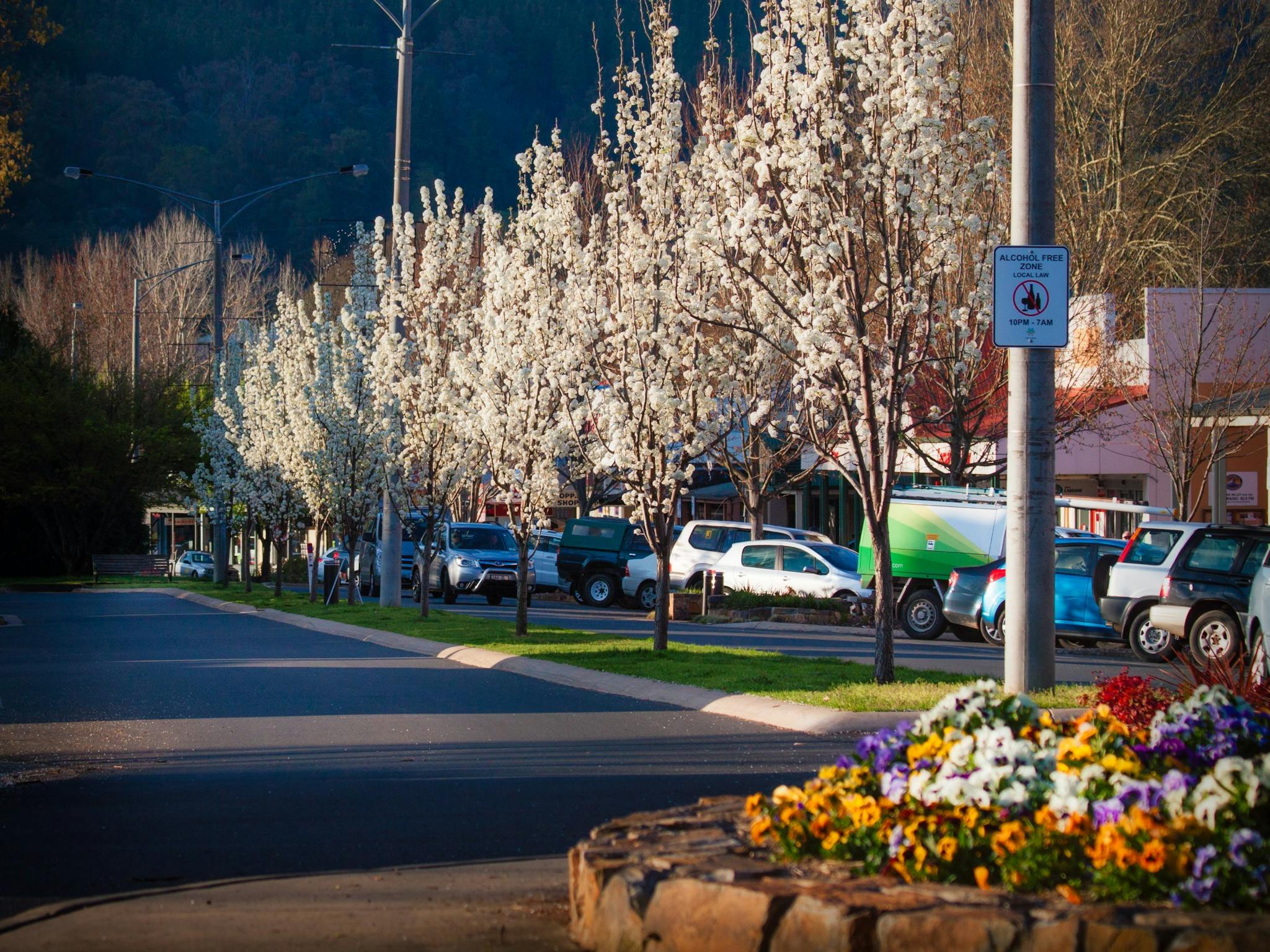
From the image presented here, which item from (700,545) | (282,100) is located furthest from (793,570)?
(282,100)

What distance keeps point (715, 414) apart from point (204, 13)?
377 ft

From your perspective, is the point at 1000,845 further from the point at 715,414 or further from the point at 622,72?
the point at 715,414

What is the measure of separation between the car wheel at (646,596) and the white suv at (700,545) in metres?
0.50

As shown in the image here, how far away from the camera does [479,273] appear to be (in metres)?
27.6

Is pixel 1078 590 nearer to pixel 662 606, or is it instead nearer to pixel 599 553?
pixel 662 606

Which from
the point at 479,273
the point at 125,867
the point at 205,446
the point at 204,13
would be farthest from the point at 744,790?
the point at 204,13

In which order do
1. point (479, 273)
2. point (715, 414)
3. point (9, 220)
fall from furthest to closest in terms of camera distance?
point (9, 220) → point (479, 273) → point (715, 414)

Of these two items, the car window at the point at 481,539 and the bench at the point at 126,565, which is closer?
the car window at the point at 481,539

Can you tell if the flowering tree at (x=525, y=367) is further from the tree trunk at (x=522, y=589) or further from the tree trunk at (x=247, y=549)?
the tree trunk at (x=247, y=549)

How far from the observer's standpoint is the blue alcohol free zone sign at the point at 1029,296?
11.8 m

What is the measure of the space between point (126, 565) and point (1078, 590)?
136ft

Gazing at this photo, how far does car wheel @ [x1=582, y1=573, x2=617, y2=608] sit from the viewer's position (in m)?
34.3

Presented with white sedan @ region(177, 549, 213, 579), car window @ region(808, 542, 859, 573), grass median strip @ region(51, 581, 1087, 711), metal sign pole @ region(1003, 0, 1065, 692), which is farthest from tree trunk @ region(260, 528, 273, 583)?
metal sign pole @ region(1003, 0, 1065, 692)

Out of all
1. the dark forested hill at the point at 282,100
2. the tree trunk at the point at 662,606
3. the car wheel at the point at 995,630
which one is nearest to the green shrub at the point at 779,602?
the car wheel at the point at 995,630
